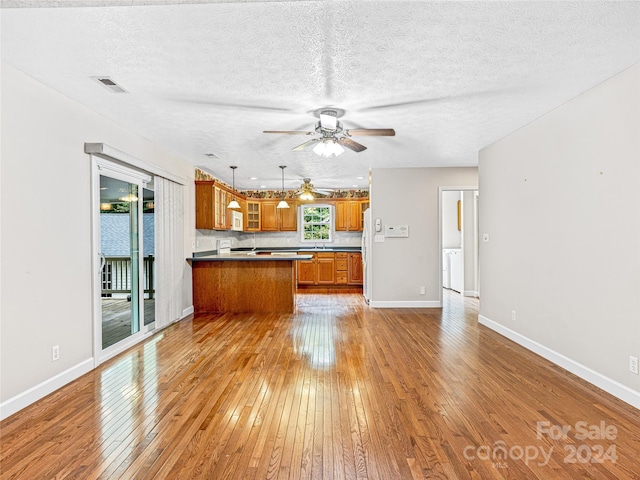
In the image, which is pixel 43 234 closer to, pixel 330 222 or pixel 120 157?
pixel 120 157

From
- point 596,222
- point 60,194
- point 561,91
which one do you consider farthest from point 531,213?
point 60,194

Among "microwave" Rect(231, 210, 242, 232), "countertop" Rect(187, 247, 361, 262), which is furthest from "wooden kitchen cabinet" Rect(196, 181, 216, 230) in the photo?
"microwave" Rect(231, 210, 242, 232)

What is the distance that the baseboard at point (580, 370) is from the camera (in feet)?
8.40

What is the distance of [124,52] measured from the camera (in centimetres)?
230

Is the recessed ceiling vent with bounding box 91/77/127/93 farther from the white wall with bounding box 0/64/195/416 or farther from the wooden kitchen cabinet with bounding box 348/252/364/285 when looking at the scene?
the wooden kitchen cabinet with bounding box 348/252/364/285

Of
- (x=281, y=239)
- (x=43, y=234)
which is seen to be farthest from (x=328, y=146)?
(x=281, y=239)

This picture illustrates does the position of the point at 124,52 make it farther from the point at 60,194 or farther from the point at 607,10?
the point at 607,10

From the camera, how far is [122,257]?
397 cm

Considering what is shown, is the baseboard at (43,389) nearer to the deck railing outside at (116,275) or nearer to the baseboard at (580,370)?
the deck railing outside at (116,275)

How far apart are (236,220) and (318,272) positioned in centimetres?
238

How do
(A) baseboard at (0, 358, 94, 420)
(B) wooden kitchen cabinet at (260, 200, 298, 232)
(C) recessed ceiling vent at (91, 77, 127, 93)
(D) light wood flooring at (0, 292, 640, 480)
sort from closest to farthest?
(D) light wood flooring at (0, 292, 640, 480) < (A) baseboard at (0, 358, 94, 420) < (C) recessed ceiling vent at (91, 77, 127, 93) < (B) wooden kitchen cabinet at (260, 200, 298, 232)

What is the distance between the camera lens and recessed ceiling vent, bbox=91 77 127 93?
2695 millimetres

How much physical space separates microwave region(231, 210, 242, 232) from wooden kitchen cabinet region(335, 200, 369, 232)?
2478 mm

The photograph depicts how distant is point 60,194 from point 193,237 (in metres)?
2.96
